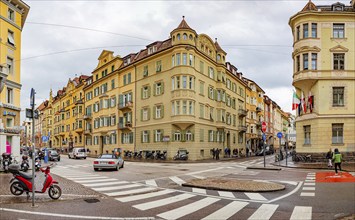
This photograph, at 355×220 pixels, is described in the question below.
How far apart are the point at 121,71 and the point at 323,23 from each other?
101 feet

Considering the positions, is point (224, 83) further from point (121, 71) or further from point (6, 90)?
point (6, 90)

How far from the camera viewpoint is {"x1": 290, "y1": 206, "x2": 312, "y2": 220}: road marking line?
27.5ft

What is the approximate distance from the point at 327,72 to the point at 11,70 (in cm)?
3221

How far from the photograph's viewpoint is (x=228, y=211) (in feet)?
29.8

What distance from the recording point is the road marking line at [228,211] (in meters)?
8.40

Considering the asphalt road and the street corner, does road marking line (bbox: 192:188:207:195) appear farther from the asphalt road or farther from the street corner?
the street corner

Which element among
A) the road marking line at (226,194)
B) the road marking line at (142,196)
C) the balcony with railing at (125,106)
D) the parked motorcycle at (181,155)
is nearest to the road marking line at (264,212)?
the road marking line at (226,194)

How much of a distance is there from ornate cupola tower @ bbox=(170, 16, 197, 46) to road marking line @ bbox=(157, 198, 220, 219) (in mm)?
32060

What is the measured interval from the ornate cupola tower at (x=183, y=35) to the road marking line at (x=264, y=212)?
3296 centimetres

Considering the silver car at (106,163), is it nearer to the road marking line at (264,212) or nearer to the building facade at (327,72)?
the road marking line at (264,212)

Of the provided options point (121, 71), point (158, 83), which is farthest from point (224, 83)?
point (121, 71)

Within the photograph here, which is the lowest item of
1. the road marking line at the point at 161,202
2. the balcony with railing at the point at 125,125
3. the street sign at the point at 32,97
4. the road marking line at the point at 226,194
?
the road marking line at the point at 226,194

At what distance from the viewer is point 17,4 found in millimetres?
32875

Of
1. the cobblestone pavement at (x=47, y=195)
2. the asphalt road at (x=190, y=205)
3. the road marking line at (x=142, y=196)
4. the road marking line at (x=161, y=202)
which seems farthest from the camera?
the road marking line at (x=142, y=196)
